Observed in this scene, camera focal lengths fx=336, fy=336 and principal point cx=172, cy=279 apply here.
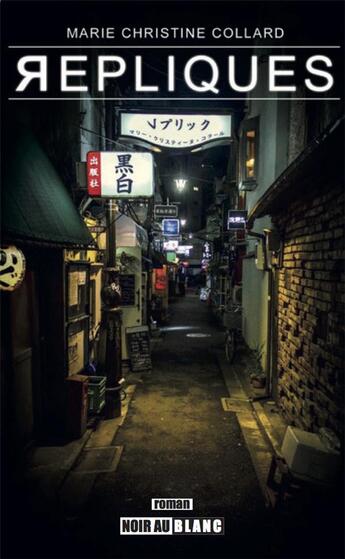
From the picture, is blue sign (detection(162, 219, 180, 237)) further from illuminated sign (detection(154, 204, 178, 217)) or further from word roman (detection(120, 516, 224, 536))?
word roman (detection(120, 516, 224, 536))

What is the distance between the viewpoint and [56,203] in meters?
7.16

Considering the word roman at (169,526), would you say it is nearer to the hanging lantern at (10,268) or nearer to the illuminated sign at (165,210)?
the hanging lantern at (10,268)

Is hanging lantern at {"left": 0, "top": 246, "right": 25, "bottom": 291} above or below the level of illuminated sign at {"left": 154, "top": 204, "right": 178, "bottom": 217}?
below

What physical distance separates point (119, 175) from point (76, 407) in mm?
5595

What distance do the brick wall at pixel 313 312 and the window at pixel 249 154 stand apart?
5.01 m

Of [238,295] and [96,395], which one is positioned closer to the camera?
[96,395]

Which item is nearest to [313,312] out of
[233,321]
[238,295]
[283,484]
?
[283,484]

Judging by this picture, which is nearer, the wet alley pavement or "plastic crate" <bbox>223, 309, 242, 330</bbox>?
the wet alley pavement

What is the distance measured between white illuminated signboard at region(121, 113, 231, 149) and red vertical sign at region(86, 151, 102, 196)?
107 centimetres

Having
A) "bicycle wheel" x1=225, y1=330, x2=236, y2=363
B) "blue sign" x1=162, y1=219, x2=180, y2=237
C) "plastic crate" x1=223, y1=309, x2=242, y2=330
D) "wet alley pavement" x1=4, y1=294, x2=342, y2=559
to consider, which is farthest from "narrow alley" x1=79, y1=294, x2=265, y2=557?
"blue sign" x1=162, y1=219, x2=180, y2=237

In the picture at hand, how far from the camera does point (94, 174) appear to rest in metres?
8.46

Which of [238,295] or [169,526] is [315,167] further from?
[238,295]

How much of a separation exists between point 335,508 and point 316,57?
6498 mm

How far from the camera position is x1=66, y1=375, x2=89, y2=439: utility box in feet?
24.5
